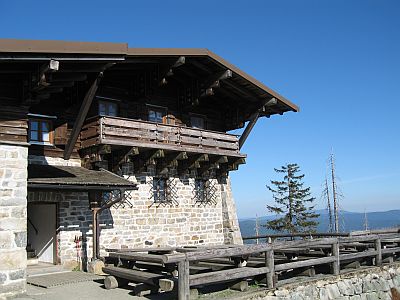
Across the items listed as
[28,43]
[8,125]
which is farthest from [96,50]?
[8,125]

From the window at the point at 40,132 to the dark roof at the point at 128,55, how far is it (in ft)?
10.0

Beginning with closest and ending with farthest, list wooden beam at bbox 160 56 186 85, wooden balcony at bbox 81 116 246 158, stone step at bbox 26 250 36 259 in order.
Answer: wooden balcony at bbox 81 116 246 158, stone step at bbox 26 250 36 259, wooden beam at bbox 160 56 186 85

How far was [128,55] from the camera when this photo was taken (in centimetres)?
1312

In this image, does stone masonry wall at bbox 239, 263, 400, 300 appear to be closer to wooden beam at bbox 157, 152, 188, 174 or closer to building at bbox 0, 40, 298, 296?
building at bbox 0, 40, 298, 296

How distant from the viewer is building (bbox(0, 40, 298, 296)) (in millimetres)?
9578

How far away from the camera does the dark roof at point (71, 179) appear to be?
37.8ft

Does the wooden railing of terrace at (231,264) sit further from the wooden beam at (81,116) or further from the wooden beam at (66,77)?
the wooden beam at (66,77)

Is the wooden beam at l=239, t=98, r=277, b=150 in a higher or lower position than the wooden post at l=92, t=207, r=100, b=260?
higher

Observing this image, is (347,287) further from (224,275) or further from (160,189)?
(160,189)

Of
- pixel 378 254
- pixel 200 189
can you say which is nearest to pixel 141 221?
pixel 200 189

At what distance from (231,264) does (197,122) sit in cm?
946

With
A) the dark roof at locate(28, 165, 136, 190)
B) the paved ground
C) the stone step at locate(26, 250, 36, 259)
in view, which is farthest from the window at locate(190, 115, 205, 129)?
the paved ground

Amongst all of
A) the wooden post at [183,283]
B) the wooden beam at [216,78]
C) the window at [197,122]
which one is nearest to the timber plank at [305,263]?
the wooden post at [183,283]

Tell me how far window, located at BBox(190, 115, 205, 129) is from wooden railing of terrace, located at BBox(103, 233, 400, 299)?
23.8 ft
